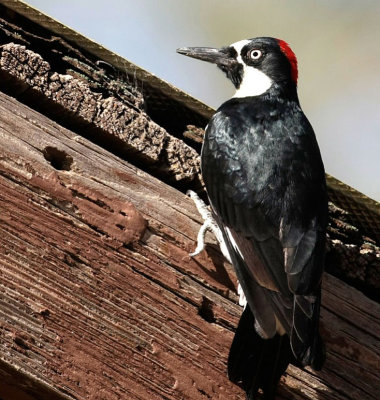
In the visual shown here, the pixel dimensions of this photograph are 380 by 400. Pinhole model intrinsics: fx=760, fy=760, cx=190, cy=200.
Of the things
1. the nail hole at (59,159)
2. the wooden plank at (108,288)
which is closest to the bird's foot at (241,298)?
the wooden plank at (108,288)

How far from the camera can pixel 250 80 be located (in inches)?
141

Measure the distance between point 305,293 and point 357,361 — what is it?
0.40m

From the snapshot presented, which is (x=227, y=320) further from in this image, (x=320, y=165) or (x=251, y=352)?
(x=320, y=165)

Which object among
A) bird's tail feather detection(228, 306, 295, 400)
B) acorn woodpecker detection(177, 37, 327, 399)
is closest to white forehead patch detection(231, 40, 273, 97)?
acorn woodpecker detection(177, 37, 327, 399)

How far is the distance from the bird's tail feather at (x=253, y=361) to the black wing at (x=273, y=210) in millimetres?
64

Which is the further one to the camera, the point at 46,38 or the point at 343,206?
the point at 343,206

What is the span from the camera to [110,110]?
2.44 meters

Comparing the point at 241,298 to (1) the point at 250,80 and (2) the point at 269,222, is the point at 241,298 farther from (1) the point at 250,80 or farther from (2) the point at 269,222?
(1) the point at 250,80

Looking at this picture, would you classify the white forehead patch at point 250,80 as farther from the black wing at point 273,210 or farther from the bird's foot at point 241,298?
the bird's foot at point 241,298

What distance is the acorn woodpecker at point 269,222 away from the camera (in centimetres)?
213

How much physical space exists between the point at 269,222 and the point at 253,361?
0.52 m

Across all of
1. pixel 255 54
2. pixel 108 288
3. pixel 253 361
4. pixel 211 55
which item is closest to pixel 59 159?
pixel 108 288

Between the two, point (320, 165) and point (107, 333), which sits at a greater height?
point (320, 165)

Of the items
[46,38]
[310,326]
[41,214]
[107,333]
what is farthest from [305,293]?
[46,38]
